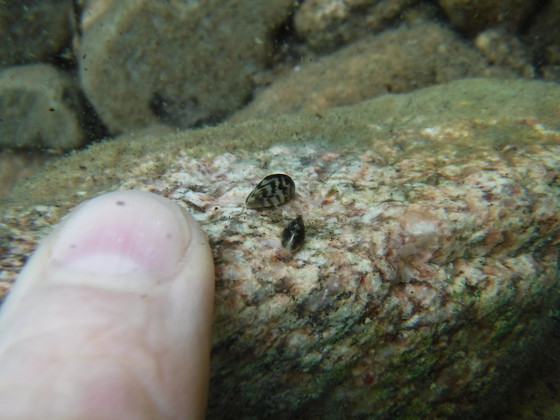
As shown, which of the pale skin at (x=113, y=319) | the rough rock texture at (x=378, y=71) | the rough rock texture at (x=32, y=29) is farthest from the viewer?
the rough rock texture at (x=32, y=29)

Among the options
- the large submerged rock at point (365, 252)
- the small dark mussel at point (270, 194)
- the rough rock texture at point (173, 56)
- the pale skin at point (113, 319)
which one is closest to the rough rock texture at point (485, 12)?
the rough rock texture at point (173, 56)

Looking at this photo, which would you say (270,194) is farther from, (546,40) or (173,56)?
(546,40)

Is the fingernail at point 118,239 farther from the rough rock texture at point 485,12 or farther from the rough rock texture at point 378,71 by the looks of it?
the rough rock texture at point 485,12

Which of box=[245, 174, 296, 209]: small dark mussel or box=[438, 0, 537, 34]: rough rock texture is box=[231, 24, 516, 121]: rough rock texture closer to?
box=[438, 0, 537, 34]: rough rock texture

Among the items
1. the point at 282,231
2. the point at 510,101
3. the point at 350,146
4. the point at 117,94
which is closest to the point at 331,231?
the point at 282,231

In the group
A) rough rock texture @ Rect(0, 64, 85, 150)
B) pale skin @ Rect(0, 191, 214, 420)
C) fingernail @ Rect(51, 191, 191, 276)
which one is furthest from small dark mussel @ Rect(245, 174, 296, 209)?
rough rock texture @ Rect(0, 64, 85, 150)

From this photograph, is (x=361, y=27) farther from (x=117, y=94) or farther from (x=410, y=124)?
(x=117, y=94)

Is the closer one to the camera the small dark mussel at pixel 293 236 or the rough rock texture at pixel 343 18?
the small dark mussel at pixel 293 236
